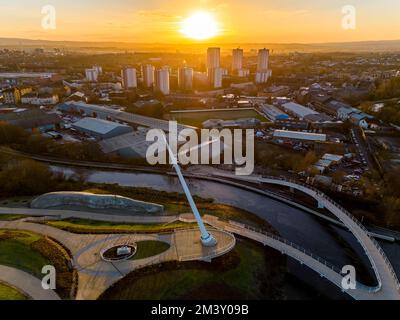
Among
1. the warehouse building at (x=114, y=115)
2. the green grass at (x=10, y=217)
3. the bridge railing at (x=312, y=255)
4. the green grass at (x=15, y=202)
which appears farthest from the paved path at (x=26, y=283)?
the warehouse building at (x=114, y=115)

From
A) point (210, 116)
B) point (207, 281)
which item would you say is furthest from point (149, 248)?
point (210, 116)

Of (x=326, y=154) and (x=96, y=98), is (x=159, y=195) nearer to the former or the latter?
(x=326, y=154)

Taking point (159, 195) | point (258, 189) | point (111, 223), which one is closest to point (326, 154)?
point (258, 189)

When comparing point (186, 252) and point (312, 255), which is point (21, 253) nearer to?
point (186, 252)

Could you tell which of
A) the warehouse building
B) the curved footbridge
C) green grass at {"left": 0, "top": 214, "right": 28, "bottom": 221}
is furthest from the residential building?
the curved footbridge

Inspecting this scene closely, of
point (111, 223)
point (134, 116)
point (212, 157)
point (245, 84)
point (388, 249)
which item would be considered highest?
point (245, 84)

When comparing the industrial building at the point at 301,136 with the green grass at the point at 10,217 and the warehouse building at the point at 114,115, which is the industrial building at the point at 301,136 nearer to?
the warehouse building at the point at 114,115
